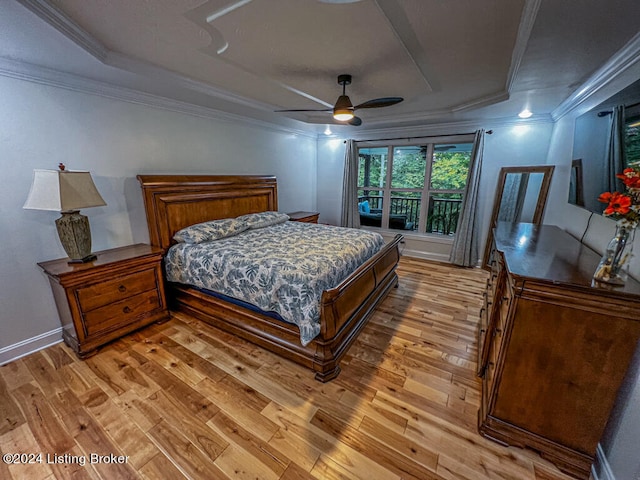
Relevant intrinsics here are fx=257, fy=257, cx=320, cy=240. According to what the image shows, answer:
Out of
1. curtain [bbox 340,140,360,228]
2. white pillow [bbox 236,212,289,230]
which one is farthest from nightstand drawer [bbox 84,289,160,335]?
curtain [bbox 340,140,360,228]

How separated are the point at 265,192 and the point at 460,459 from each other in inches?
145

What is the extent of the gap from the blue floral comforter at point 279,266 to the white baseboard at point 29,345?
100cm

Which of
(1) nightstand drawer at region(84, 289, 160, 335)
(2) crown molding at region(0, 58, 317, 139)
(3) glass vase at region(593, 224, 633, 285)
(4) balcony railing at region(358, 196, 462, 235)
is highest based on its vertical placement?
(2) crown molding at region(0, 58, 317, 139)

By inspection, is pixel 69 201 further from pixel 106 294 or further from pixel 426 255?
pixel 426 255

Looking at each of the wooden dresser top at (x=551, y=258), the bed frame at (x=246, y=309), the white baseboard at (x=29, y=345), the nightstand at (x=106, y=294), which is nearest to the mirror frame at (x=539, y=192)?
the wooden dresser top at (x=551, y=258)

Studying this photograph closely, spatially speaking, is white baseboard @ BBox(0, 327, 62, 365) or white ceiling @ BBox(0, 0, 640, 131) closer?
white ceiling @ BBox(0, 0, 640, 131)

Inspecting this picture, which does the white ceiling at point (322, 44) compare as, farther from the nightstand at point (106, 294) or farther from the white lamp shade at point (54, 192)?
the nightstand at point (106, 294)

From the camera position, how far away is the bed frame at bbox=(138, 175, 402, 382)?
1.94 metres

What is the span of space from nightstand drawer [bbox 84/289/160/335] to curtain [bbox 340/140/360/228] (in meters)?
3.59

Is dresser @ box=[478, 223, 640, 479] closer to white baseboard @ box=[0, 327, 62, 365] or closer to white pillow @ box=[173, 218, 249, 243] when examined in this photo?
white pillow @ box=[173, 218, 249, 243]

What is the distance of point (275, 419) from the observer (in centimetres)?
161

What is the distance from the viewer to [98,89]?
233 centimetres

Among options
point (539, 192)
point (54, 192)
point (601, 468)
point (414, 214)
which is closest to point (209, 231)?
point (54, 192)

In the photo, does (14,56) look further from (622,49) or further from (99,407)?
(622,49)
